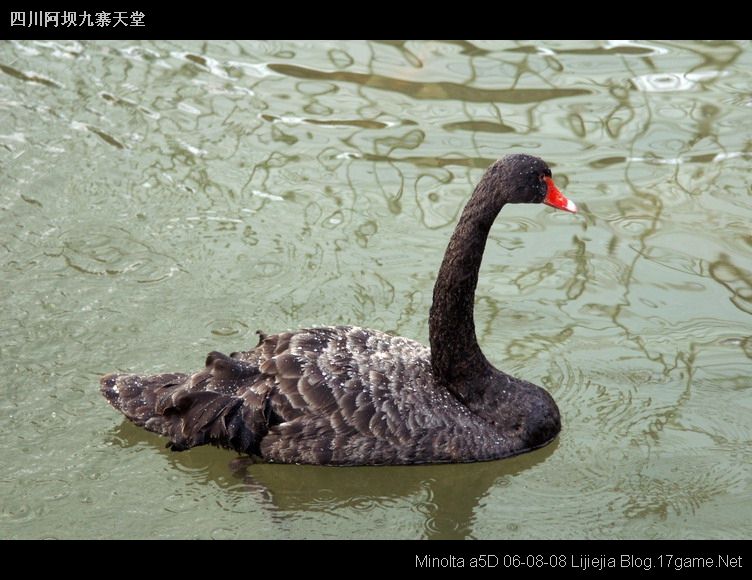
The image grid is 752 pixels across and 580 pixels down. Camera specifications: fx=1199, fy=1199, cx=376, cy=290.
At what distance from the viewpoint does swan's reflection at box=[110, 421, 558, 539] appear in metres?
5.77

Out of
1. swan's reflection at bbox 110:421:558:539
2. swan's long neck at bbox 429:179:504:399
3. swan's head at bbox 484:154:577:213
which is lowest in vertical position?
swan's reflection at bbox 110:421:558:539

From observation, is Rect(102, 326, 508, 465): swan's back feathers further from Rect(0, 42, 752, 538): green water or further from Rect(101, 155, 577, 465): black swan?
Rect(0, 42, 752, 538): green water

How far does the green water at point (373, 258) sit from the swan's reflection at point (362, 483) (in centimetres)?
1

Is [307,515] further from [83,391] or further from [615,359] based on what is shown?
[615,359]

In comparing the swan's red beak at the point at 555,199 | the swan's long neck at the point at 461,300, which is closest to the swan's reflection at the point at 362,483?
→ the swan's long neck at the point at 461,300

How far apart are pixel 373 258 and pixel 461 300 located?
1.71 meters

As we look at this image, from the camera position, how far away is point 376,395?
19.4 feet

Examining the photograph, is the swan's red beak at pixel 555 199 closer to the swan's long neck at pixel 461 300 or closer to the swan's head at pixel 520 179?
the swan's head at pixel 520 179

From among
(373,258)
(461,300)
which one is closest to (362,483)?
(461,300)

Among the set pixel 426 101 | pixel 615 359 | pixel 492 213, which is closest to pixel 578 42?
pixel 426 101

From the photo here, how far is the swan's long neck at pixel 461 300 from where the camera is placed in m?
5.75

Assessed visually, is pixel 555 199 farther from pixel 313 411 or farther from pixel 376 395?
pixel 313 411

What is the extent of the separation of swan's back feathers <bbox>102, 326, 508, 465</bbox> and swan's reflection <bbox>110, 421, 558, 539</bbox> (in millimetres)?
66

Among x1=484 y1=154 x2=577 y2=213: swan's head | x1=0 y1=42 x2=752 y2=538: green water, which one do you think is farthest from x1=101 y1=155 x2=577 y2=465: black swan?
x1=0 y1=42 x2=752 y2=538: green water
